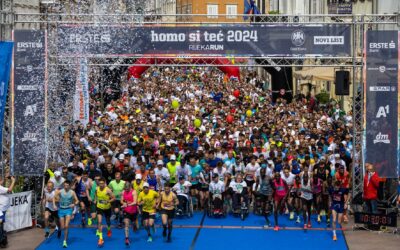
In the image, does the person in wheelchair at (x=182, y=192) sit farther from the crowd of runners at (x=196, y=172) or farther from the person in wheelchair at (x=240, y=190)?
the person in wheelchair at (x=240, y=190)

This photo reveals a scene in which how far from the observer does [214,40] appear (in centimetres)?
2197

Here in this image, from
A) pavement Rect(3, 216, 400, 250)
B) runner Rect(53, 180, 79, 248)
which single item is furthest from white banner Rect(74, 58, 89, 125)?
runner Rect(53, 180, 79, 248)

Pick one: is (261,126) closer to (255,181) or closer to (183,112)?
(183,112)

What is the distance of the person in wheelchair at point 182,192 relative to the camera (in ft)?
72.4

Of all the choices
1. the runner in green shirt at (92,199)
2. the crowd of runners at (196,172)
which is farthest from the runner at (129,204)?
the runner in green shirt at (92,199)

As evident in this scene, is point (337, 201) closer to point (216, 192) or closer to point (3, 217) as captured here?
point (216, 192)

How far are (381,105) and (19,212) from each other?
1007 cm

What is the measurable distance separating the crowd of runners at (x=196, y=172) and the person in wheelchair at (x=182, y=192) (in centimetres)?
3

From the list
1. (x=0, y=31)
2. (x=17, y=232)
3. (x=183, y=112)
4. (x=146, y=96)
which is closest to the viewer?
(x=17, y=232)

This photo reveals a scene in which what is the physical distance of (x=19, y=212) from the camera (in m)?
20.8

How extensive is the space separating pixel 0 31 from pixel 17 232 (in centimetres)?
571

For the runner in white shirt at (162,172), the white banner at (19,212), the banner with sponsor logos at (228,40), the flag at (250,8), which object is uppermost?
the flag at (250,8)

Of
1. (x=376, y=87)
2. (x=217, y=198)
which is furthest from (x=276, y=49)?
(x=217, y=198)

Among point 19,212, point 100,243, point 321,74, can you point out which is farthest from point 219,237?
point 321,74
